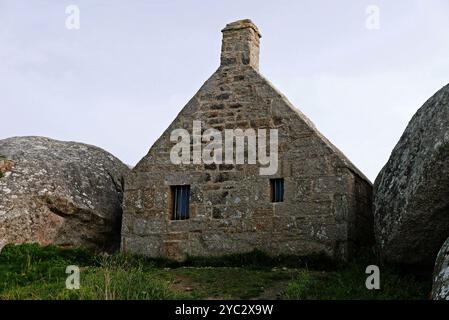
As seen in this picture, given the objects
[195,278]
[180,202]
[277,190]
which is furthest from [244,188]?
[195,278]

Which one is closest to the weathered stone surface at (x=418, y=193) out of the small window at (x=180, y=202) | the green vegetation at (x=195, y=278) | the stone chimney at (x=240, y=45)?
the green vegetation at (x=195, y=278)

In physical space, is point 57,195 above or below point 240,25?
below

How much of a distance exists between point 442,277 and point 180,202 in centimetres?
617

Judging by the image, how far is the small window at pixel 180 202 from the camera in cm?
1214

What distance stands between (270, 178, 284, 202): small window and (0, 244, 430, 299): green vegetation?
1034 mm

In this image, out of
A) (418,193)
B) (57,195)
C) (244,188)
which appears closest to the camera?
(418,193)

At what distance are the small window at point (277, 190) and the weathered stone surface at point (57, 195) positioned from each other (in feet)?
12.4

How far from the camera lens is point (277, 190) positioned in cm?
1159

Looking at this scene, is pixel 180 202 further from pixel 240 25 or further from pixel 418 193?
pixel 418 193

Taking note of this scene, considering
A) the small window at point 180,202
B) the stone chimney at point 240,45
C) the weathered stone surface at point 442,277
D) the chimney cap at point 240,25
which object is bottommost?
the weathered stone surface at point 442,277

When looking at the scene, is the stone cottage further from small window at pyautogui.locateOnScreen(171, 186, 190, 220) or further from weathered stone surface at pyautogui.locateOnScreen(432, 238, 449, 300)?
weathered stone surface at pyautogui.locateOnScreen(432, 238, 449, 300)

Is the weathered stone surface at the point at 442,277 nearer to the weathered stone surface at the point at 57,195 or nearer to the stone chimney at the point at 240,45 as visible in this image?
the stone chimney at the point at 240,45
